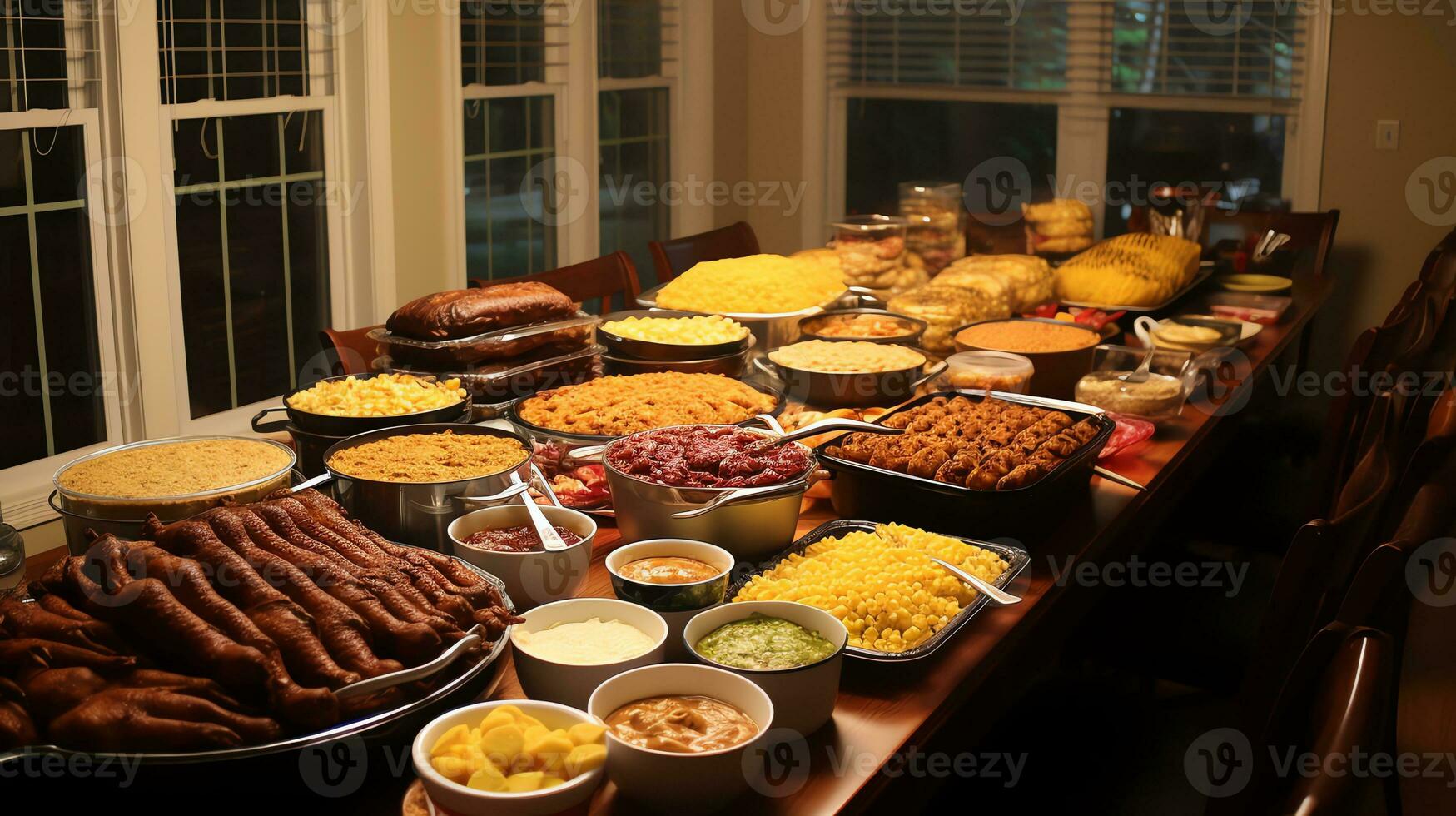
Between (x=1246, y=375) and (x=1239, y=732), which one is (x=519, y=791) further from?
(x=1246, y=375)

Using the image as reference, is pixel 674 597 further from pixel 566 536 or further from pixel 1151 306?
pixel 1151 306

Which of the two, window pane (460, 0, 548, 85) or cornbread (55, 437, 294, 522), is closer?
cornbread (55, 437, 294, 522)

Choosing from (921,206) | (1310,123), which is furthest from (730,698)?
(1310,123)

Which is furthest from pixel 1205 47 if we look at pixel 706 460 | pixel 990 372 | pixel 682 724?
pixel 682 724

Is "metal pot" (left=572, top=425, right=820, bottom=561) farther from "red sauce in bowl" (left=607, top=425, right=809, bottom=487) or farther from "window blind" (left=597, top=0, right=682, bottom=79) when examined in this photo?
"window blind" (left=597, top=0, right=682, bottom=79)

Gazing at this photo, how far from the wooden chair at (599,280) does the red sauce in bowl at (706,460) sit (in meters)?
Result: 1.53

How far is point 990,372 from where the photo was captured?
88.0 inches

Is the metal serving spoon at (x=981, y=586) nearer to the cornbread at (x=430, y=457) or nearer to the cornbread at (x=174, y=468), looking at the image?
the cornbread at (x=430, y=457)

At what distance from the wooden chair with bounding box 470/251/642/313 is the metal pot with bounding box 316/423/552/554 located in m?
1.64

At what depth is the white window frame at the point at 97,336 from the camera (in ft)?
9.31

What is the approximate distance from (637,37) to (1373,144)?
2820mm

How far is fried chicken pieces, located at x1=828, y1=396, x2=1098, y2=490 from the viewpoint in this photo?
1.64 m

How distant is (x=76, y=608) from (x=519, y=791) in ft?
1.62

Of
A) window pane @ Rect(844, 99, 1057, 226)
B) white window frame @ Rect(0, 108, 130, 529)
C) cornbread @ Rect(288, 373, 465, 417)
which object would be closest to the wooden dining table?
cornbread @ Rect(288, 373, 465, 417)
